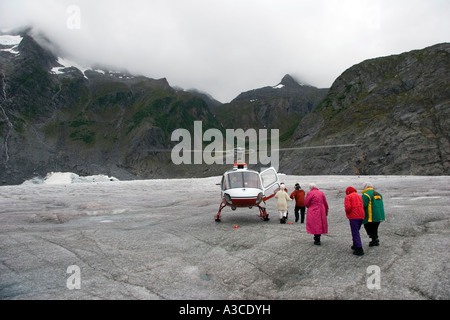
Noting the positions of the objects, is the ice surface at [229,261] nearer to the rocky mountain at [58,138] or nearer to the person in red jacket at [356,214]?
the person in red jacket at [356,214]

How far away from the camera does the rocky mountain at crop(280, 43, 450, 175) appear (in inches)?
2691

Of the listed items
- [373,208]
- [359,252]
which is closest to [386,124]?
[373,208]

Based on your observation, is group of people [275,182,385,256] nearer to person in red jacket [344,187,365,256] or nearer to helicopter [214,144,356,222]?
person in red jacket [344,187,365,256]

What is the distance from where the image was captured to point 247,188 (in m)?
14.2

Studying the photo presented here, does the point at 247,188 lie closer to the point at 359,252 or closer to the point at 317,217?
the point at 317,217

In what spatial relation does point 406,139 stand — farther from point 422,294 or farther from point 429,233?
point 422,294

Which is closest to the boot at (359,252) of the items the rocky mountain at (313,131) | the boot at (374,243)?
the boot at (374,243)

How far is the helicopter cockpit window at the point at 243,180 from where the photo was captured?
48.3 ft

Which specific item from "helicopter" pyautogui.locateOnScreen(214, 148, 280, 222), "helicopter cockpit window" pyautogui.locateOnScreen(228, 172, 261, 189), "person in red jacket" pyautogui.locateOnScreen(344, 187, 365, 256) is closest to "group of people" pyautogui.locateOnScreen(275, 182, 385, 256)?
"person in red jacket" pyautogui.locateOnScreen(344, 187, 365, 256)

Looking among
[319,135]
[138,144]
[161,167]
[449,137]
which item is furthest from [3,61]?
[449,137]

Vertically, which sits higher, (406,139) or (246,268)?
(406,139)

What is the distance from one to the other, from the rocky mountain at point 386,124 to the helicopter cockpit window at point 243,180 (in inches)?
2453

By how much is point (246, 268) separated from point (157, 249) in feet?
11.9

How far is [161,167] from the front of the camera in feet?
562
